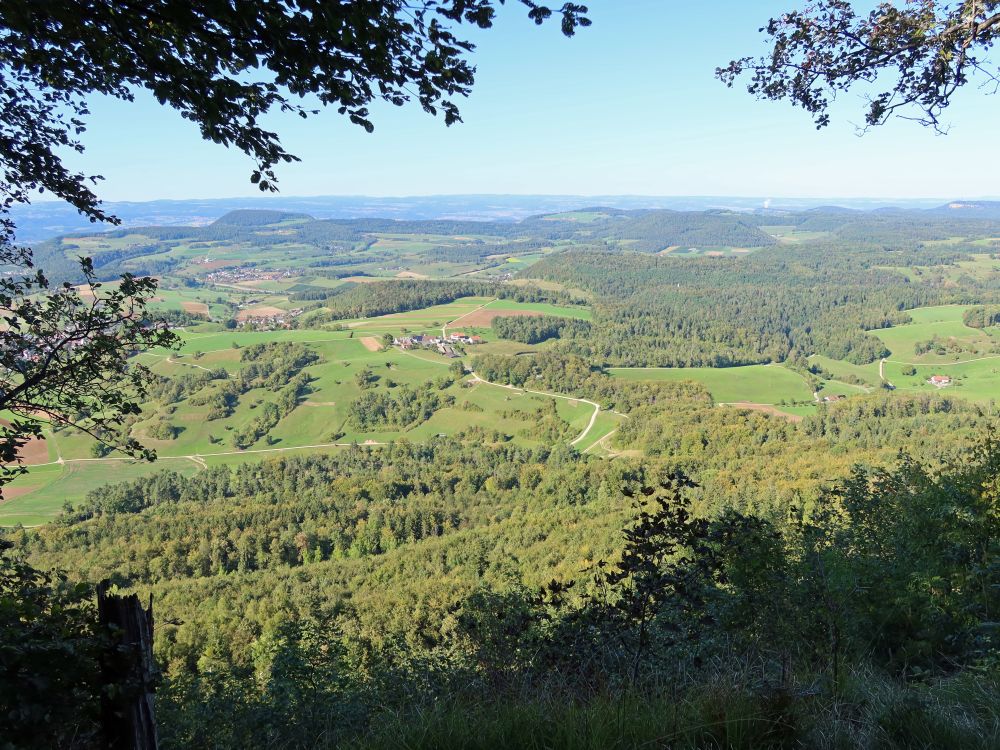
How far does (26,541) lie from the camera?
2317 cm

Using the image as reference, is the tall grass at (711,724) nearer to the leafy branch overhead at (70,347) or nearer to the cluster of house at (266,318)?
the leafy branch overhead at (70,347)

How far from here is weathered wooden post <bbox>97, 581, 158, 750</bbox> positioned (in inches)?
71.1

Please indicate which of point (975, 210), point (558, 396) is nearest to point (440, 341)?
point (558, 396)

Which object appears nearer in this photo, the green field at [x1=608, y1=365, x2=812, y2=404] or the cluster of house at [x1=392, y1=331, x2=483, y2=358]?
the green field at [x1=608, y1=365, x2=812, y2=404]

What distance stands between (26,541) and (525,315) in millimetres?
58090

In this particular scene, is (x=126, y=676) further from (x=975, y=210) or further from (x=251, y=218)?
(x=975, y=210)

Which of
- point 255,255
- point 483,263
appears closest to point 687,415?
point 483,263

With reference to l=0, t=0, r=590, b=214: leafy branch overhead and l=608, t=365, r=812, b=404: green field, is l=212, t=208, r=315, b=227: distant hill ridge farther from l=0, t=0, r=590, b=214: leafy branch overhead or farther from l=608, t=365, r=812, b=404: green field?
l=0, t=0, r=590, b=214: leafy branch overhead

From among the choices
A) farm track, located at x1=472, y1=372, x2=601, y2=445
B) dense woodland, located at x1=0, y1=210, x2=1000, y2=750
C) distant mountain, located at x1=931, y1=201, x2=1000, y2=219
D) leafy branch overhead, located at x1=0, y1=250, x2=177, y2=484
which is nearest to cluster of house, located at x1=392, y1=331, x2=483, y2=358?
dense woodland, located at x1=0, y1=210, x2=1000, y2=750

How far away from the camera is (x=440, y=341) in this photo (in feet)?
210

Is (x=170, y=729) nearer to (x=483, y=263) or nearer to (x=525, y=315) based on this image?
(x=525, y=315)

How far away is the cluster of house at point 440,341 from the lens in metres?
61.6

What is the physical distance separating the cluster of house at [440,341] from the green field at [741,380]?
1700 cm

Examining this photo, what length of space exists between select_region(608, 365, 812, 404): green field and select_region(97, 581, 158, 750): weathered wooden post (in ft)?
159
